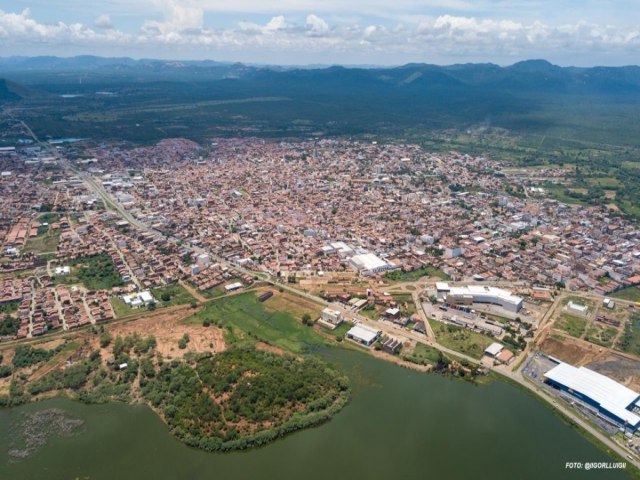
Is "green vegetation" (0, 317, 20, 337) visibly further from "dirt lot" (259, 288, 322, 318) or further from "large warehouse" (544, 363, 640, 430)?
"large warehouse" (544, 363, 640, 430)

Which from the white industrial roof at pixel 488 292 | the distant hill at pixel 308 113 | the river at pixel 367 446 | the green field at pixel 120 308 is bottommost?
the river at pixel 367 446

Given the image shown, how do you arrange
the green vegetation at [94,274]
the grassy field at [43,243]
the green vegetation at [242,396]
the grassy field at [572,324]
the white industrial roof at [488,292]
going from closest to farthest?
the green vegetation at [242,396] < the grassy field at [572,324] < the white industrial roof at [488,292] < the green vegetation at [94,274] < the grassy field at [43,243]

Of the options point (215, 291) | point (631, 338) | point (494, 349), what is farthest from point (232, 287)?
point (631, 338)

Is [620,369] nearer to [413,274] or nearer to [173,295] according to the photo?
[413,274]

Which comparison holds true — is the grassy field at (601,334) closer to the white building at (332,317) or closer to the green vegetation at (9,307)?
the white building at (332,317)

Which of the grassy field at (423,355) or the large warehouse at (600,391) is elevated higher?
the large warehouse at (600,391)

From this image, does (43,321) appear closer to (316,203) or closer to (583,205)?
(316,203)

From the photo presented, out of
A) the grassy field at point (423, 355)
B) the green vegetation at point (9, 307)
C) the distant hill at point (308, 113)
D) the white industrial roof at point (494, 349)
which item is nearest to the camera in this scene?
the grassy field at point (423, 355)

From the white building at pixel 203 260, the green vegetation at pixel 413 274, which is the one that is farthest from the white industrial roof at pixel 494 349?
the white building at pixel 203 260
